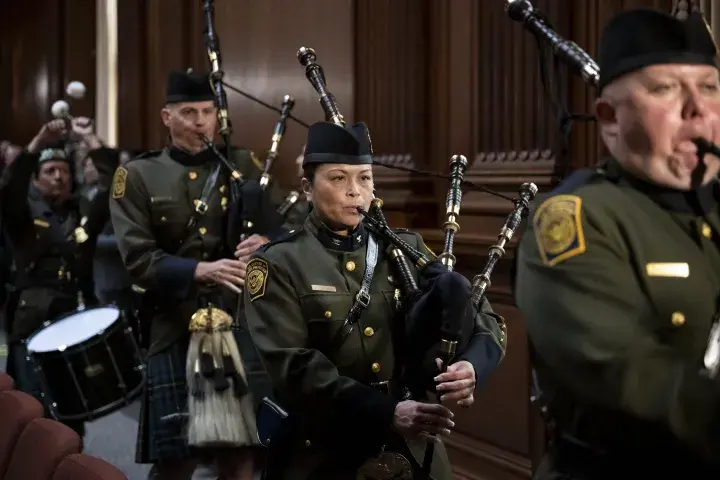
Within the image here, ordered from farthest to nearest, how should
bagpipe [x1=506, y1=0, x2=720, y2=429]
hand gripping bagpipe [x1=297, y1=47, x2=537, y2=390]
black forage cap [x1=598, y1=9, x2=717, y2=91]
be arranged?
hand gripping bagpipe [x1=297, y1=47, x2=537, y2=390], black forage cap [x1=598, y1=9, x2=717, y2=91], bagpipe [x1=506, y1=0, x2=720, y2=429]

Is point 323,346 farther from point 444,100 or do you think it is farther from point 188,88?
point 444,100

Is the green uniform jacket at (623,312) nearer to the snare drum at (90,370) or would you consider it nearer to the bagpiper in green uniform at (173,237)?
the bagpiper in green uniform at (173,237)

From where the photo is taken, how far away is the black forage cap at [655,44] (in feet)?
4.60

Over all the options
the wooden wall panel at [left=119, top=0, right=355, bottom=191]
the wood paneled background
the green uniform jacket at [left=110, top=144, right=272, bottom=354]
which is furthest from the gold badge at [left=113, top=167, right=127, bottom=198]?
the wooden wall panel at [left=119, top=0, right=355, bottom=191]

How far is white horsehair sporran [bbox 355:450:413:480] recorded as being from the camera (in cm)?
223

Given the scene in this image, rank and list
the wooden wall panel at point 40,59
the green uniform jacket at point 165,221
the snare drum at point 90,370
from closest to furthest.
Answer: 1. the green uniform jacket at point 165,221
2. the snare drum at point 90,370
3. the wooden wall panel at point 40,59

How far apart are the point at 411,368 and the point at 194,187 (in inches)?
70.2

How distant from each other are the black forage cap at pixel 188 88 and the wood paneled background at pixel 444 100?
3.31ft

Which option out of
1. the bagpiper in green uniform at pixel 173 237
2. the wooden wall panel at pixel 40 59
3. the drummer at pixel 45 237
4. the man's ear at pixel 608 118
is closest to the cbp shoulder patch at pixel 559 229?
the man's ear at pixel 608 118

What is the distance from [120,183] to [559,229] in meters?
2.72

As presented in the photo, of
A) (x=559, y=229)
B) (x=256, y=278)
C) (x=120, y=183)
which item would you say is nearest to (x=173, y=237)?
(x=120, y=183)

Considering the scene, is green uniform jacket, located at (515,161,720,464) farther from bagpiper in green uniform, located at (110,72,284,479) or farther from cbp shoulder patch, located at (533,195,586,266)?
bagpiper in green uniform, located at (110,72,284,479)

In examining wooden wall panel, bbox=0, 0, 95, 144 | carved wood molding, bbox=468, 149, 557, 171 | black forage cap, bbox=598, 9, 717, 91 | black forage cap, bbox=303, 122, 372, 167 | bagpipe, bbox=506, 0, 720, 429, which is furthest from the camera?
wooden wall panel, bbox=0, 0, 95, 144

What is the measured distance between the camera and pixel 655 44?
1.41 meters
